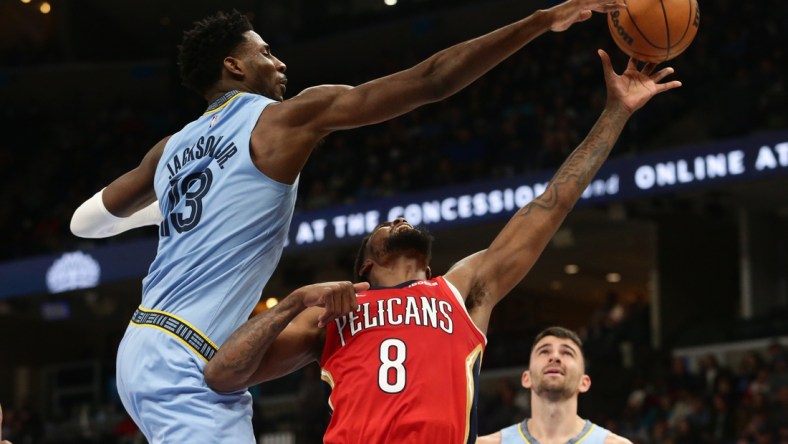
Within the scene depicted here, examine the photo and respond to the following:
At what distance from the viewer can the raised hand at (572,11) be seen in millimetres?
3416

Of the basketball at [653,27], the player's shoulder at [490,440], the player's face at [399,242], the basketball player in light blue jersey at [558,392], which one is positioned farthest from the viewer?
the player's shoulder at [490,440]

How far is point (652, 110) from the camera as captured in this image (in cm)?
1689

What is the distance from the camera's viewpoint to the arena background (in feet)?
48.1

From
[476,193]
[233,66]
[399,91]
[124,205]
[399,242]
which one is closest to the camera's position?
[399,91]

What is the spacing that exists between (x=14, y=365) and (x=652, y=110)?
14.4m

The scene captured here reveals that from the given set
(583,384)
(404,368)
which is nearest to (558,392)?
(583,384)

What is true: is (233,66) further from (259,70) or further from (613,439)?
(613,439)

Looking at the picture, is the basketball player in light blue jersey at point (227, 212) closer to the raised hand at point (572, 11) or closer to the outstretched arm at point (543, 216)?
the raised hand at point (572, 11)

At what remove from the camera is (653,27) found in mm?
4098

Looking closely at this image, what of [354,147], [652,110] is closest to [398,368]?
[652,110]

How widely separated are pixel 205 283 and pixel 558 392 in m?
2.93

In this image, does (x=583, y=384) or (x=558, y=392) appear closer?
(x=558, y=392)

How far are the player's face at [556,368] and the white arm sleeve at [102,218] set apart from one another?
2.52 meters

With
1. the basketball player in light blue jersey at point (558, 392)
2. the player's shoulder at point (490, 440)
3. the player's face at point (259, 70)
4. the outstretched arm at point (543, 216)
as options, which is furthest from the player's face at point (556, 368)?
the player's face at point (259, 70)
